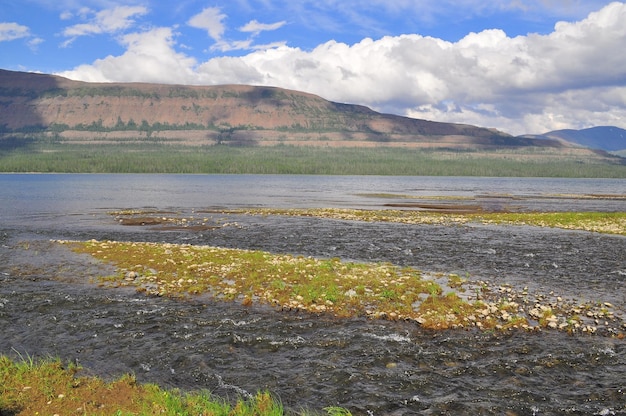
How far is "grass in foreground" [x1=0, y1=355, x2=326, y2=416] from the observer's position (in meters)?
11.4

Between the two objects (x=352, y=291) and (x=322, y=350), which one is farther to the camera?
(x=352, y=291)

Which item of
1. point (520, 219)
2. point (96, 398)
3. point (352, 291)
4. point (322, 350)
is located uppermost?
Answer: point (520, 219)

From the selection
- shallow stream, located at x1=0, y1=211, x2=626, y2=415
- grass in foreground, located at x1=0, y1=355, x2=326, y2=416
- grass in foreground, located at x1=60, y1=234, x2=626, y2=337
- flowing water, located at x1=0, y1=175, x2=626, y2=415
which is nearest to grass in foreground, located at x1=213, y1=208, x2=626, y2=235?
flowing water, located at x1=0, y1=175, x2=626, y2=415

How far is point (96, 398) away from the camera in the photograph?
1220 centimetres

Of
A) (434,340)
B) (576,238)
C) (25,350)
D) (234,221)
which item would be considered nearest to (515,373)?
(434,340)

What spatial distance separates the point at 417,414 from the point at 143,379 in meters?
8.51

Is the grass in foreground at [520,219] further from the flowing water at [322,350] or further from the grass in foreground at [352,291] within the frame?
the grass in foreground at [352,291]

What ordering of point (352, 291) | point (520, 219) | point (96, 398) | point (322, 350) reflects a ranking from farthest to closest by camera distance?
point (520, 219), point (352, 291), point (322, 350), point (96, 398)

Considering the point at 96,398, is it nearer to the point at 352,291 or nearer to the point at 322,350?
the point at 322,350

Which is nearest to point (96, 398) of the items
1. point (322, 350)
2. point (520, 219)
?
point (322, 350)

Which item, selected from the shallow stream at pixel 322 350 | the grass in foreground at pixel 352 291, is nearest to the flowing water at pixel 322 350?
the shallow stream at pixel 322 350

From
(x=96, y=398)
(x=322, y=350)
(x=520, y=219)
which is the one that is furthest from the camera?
(x=520, y=219)

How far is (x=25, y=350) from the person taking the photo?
16.3 m

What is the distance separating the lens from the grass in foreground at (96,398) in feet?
37.4
